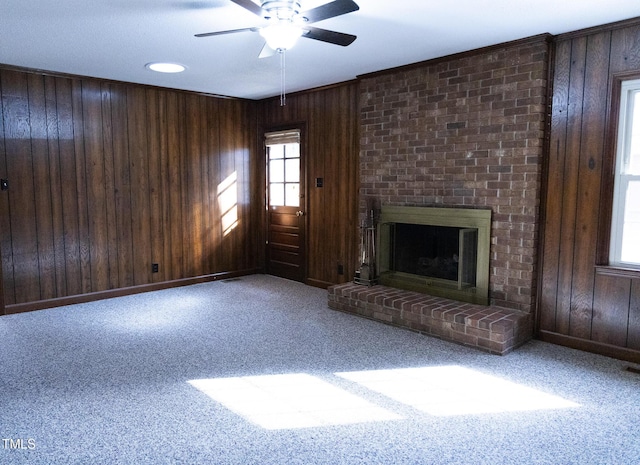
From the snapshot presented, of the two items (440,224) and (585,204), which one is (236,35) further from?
(585,204)

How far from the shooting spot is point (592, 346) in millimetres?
3498

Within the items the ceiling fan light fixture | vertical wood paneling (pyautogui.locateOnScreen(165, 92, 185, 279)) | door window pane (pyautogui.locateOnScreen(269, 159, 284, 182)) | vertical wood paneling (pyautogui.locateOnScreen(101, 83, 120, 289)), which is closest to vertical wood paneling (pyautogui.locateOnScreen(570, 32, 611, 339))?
the ceiling fan light fixture

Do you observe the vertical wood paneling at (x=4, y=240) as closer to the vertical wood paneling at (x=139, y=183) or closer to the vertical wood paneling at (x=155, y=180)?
the vertical wood paneling at (x=139, y=183)

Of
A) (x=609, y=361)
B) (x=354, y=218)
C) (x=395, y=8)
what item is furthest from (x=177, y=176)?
(x=609, y=361)

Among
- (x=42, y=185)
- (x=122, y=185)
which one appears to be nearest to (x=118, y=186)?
(x=122, y=185)

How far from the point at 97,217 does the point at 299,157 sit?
2.44m

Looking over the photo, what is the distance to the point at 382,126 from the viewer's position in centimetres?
476

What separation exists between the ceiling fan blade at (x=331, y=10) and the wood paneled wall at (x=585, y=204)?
2.04 meters

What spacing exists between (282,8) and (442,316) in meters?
2.57

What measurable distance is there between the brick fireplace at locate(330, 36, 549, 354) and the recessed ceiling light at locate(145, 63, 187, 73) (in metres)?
1.96

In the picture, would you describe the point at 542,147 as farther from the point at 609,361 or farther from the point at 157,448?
the point at 157,448

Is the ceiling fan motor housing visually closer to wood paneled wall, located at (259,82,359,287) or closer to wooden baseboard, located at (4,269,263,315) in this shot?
wood paneled wall, located at (259,82,359,287)

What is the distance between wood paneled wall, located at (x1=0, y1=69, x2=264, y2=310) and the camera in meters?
4.51
